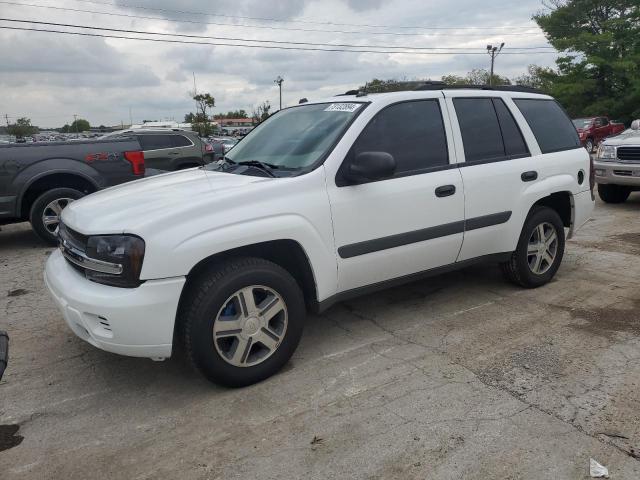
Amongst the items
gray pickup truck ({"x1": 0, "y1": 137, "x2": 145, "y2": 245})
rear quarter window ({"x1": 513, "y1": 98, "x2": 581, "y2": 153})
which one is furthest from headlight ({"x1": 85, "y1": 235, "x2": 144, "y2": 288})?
gray pickup truck ({"x1": 0, "y1": 137, "x2": 145, "y2": 245})

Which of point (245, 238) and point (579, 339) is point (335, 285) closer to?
point (245, 238)

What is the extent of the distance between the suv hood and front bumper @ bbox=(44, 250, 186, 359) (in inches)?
12.9

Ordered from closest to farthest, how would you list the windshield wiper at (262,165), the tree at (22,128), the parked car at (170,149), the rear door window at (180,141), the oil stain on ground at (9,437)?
the oil stain on ground at (9,437) < the windshield wiper at (262,165) < the parked car at (170,149) < the rear door window at (180,141) < the tree at (22,128)

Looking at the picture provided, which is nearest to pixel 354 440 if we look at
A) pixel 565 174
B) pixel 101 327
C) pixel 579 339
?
pixel 101 327

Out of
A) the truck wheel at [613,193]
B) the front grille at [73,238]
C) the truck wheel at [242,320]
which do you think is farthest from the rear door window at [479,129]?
the truck wheel at [613,193]

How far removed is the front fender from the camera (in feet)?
9.35

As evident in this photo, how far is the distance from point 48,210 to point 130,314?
523 centimetres

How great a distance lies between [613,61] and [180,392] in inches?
1460

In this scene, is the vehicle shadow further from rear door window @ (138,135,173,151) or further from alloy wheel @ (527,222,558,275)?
alloy wheel @ (527,222,558,275)

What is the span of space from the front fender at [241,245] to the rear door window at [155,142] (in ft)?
31.7

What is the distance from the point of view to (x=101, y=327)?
294 cm

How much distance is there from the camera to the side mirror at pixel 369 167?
3.36 metres

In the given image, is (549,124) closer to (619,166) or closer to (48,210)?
(619,166)

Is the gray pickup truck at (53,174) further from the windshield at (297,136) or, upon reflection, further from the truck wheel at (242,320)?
the truck wheel at (242,320)
